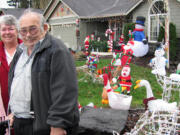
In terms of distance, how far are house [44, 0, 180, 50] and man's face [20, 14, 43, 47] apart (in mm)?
11921

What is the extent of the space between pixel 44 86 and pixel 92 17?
15.4 m

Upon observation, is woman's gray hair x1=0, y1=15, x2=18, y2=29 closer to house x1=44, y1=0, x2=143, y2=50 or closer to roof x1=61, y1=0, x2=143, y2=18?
house x1=44, y1=0, x2=143, y2=50

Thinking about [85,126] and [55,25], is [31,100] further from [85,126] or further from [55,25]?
[55,25]

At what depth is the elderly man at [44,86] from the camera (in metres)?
1.66

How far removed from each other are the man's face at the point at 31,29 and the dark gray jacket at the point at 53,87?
0.11m

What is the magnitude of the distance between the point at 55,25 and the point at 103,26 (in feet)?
16.9

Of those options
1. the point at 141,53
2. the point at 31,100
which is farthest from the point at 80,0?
the point at 31,100

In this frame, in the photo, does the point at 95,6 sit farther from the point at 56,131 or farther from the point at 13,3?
the point at 13,3

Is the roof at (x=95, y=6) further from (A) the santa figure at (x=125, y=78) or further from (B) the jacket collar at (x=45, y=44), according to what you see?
(B) the jacket collar at (x=45, y=44)

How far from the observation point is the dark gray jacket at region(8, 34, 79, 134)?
64.9 inches

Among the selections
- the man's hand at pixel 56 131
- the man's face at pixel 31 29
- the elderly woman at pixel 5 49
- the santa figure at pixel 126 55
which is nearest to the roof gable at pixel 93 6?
the santa figure at pixel 126 55

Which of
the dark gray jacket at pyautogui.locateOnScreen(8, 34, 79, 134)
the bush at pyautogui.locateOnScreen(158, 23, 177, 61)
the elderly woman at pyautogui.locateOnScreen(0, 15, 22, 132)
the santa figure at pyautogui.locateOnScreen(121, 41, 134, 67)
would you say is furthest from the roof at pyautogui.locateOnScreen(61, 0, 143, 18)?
the dark gray jacket at pyautogui.locateOnScreen(8, 34, 79, 134)

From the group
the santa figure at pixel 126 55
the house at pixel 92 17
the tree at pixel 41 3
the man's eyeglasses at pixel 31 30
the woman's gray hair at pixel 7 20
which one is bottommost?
the santa figure at pixel 126 55

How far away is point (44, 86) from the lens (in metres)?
1.70
